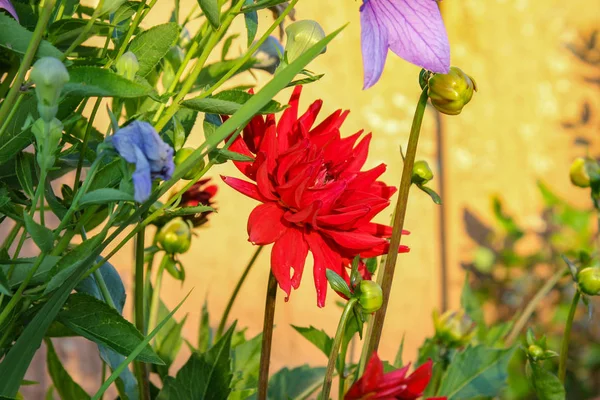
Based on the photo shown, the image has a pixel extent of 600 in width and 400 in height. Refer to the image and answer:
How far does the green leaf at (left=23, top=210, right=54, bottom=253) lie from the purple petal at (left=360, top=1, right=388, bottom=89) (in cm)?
12

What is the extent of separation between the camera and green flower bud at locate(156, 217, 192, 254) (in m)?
0.47

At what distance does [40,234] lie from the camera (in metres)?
0.28

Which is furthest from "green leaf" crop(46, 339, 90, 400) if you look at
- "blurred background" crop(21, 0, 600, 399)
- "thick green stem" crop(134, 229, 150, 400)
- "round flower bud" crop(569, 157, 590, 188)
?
"blurred background" crop(21, 0, 600, 399)

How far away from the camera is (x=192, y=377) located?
15.3 inches

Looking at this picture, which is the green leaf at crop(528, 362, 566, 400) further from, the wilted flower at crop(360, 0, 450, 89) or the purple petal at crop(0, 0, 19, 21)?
the purple petal at crop(0, 0, 19, 21)

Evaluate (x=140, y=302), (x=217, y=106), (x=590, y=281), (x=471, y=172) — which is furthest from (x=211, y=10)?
(x=471, y=172)

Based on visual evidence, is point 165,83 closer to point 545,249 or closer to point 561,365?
point 561,365

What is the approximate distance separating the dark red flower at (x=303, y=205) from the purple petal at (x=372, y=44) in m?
0.06

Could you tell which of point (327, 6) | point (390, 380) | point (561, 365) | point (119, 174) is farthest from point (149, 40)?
point (327, 6)

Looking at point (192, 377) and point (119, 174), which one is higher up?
point (119, 174)

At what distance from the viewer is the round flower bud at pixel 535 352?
0.43m

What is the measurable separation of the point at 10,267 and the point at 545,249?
124 centimetres

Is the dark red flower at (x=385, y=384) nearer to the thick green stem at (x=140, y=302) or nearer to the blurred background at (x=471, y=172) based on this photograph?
the thick green stem at (x=140, y=302)

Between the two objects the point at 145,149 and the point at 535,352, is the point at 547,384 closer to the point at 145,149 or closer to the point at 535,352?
the point at 535,352
